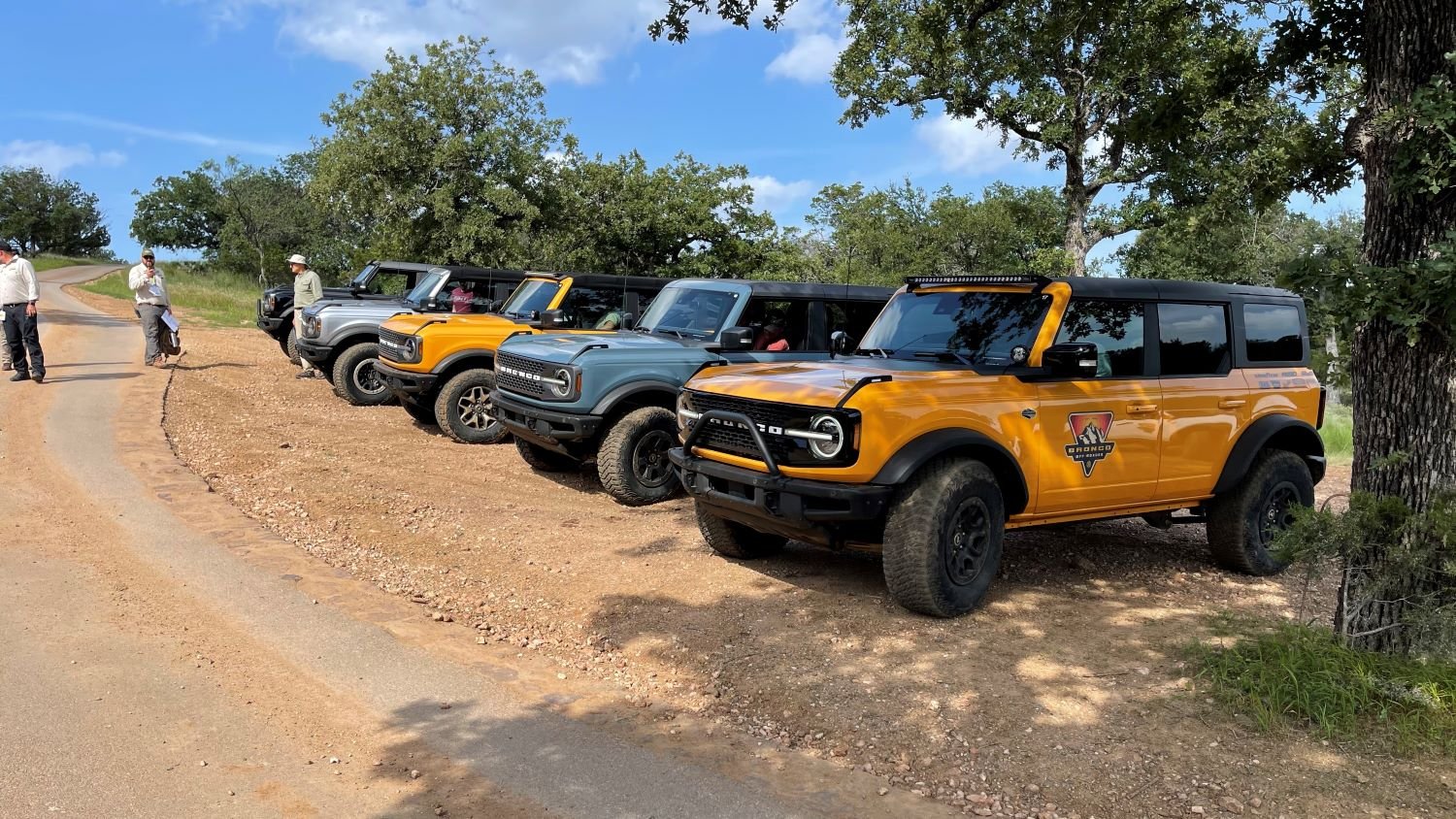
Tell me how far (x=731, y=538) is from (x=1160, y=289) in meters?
3.25

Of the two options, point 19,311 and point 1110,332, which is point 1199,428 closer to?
point 1110,332

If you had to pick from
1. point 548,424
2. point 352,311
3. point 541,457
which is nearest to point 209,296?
point 352,311

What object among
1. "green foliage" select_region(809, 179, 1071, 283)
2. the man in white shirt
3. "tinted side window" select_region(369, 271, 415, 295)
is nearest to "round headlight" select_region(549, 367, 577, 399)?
"tinted side window" select_region(369, 271, 415, 295)

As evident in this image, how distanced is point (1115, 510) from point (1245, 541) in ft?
4.18

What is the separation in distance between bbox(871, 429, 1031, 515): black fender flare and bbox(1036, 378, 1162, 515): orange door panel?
0.16 m

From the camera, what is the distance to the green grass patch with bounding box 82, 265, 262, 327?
25.0 meters

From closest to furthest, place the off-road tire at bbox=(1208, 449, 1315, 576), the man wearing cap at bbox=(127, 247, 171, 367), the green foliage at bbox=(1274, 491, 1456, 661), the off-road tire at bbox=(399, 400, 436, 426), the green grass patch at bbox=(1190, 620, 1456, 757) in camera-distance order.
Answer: the green grass patch at bbox=(1190, 620, 1456, 757) → the green foliage at bbox=(1274, 491, 1456, 661) → the off-road tire at bbox=(1208, 449, 1315, 576) → the off-road tire at bbox=(399, 400, 436, 426) → the man wearing cap at bbox=(127, 247, 171, 367)

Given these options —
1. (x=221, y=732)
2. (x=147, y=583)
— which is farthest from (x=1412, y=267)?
(x=147, y=583)

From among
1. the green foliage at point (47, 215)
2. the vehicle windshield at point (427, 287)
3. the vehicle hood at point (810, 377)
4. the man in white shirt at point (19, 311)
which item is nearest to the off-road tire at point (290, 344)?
the vehicle windshield at point (427, 287)

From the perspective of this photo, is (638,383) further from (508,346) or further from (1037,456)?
(1037,456)

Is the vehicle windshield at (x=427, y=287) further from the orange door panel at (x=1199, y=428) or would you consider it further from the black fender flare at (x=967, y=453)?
the orange door panel at (x=1199, y=428)

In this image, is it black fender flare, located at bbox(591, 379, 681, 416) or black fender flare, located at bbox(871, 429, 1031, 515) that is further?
black fender flare, located at bbox(591, 379, 681, 416)

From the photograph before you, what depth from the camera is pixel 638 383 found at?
25.1ft

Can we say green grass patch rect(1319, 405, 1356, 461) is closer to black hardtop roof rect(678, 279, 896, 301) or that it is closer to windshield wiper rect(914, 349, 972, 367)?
black hardtop roof rect(678, 279, 896, 301)
